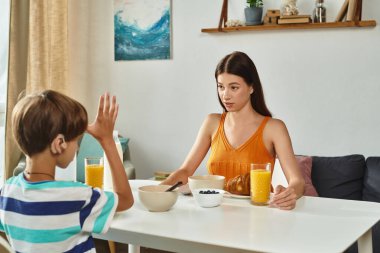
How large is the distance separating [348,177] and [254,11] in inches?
49.2

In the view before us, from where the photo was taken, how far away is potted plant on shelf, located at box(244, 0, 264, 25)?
366cm

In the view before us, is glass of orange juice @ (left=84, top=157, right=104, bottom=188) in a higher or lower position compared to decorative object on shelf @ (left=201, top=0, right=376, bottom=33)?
lower

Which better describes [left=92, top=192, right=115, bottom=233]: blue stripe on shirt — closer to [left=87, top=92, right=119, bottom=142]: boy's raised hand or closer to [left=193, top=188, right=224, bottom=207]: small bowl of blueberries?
[left=87, top=92, right=119, bottom=142]: boy's raised hand

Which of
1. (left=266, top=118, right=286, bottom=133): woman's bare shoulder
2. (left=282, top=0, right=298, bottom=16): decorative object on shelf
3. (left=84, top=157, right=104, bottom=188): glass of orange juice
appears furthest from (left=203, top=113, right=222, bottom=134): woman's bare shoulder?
(left=282, top=0, right=298, bottom=16): decorative object on shelf

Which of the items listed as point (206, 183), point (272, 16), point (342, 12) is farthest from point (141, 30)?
point (206, 183)

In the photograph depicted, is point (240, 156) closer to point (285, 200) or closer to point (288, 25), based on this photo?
point (285, 200)

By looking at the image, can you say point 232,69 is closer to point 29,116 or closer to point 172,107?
point 29,116

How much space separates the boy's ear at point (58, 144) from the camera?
1.40 metres

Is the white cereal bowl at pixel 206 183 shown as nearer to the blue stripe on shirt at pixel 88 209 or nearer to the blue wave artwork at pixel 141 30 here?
the blue stripe on shirt at pixel 88 209

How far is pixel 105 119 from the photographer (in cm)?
157

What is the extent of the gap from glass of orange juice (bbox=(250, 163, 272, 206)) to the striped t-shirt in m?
0.65

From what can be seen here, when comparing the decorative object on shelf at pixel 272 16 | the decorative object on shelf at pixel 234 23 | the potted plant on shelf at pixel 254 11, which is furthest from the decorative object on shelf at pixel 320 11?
the decorative object on shelf at pixel 234 23

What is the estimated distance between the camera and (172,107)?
13.7ft

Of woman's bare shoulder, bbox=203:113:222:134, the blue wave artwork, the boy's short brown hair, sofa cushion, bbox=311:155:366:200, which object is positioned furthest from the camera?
the blue wave artwork
